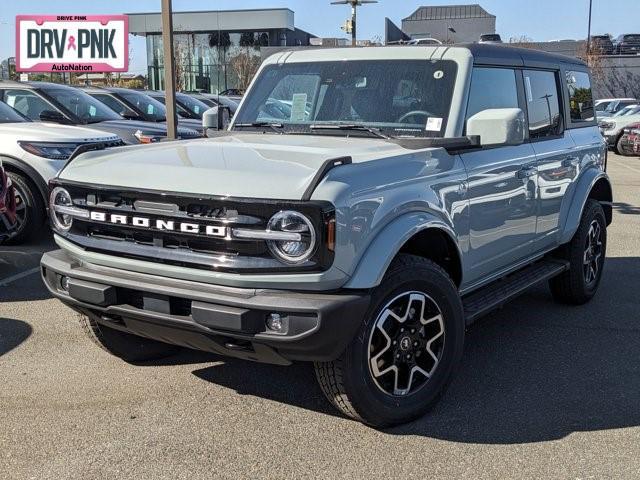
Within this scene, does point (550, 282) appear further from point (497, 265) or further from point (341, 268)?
point (341, 268)

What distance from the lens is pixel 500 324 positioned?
534 cm

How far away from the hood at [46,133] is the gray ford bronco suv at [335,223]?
3.52m

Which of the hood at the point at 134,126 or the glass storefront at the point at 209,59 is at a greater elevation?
the glass storefront at the point at 209,59

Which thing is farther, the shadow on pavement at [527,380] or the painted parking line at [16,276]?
the painted parking line at [16,276]

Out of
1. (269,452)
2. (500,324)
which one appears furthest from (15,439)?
(500,324)

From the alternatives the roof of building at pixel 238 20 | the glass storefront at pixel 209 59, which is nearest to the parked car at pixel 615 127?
the glass storefront at pixel 209 59

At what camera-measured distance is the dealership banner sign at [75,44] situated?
18.0 m

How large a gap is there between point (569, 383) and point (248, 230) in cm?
226

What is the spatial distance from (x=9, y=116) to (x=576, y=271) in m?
6.54

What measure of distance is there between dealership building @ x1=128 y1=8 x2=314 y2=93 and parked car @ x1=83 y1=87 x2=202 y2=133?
935 inches

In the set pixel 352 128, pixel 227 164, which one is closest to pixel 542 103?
pixel 352 128

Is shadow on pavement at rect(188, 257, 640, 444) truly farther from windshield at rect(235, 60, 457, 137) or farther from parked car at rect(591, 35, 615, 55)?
parked car at rect(591, 35, 615, 55)

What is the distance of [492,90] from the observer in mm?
4539

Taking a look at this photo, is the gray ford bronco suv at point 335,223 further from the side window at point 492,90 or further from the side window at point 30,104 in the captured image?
the side window at point 30,104
